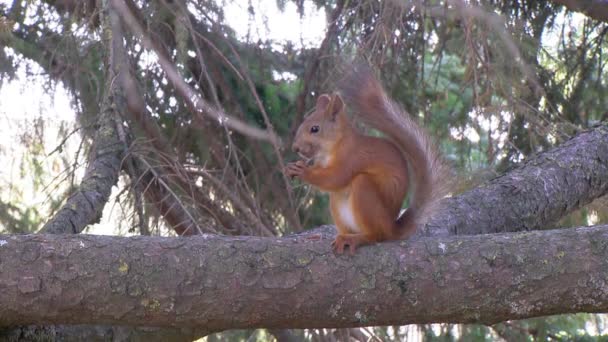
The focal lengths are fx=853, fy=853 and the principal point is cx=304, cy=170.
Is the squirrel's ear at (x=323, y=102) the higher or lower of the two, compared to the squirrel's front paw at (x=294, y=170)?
higher

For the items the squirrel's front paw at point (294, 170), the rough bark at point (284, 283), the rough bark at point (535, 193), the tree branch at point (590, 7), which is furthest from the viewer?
the tree branch at point (590, 7)

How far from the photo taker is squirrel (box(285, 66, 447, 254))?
2.48 meters

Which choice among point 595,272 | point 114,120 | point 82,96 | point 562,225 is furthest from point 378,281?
point 562,225

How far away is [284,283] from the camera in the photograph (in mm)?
1936

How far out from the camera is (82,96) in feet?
10.7

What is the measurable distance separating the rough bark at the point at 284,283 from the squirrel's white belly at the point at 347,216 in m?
0.54

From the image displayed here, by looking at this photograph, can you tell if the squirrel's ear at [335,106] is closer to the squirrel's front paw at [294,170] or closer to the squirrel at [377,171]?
the squirrel at [377,171]

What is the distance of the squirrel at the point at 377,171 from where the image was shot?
2.48 m

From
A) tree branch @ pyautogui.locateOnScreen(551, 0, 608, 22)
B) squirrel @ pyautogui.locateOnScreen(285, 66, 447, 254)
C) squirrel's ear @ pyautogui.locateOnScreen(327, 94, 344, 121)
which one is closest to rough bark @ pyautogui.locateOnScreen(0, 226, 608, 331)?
squirrel @ pyautogui.locateOnScreen(285, 66, 447, 254)

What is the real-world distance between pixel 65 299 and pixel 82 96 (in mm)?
1511

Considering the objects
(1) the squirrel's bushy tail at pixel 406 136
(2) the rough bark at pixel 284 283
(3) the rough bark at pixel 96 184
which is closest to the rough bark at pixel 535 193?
(1) the squirrel's bushy tail at pixel 406 136

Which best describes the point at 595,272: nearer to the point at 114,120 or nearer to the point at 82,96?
the point at 114,120

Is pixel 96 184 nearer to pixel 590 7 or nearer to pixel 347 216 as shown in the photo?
pixel 347 216

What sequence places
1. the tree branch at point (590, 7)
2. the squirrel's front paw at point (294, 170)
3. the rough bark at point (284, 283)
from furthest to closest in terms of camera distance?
the tree branch at point (590, 7), the squirrel's front paw at point (294, 170), the rough bark at point (284, 283)
